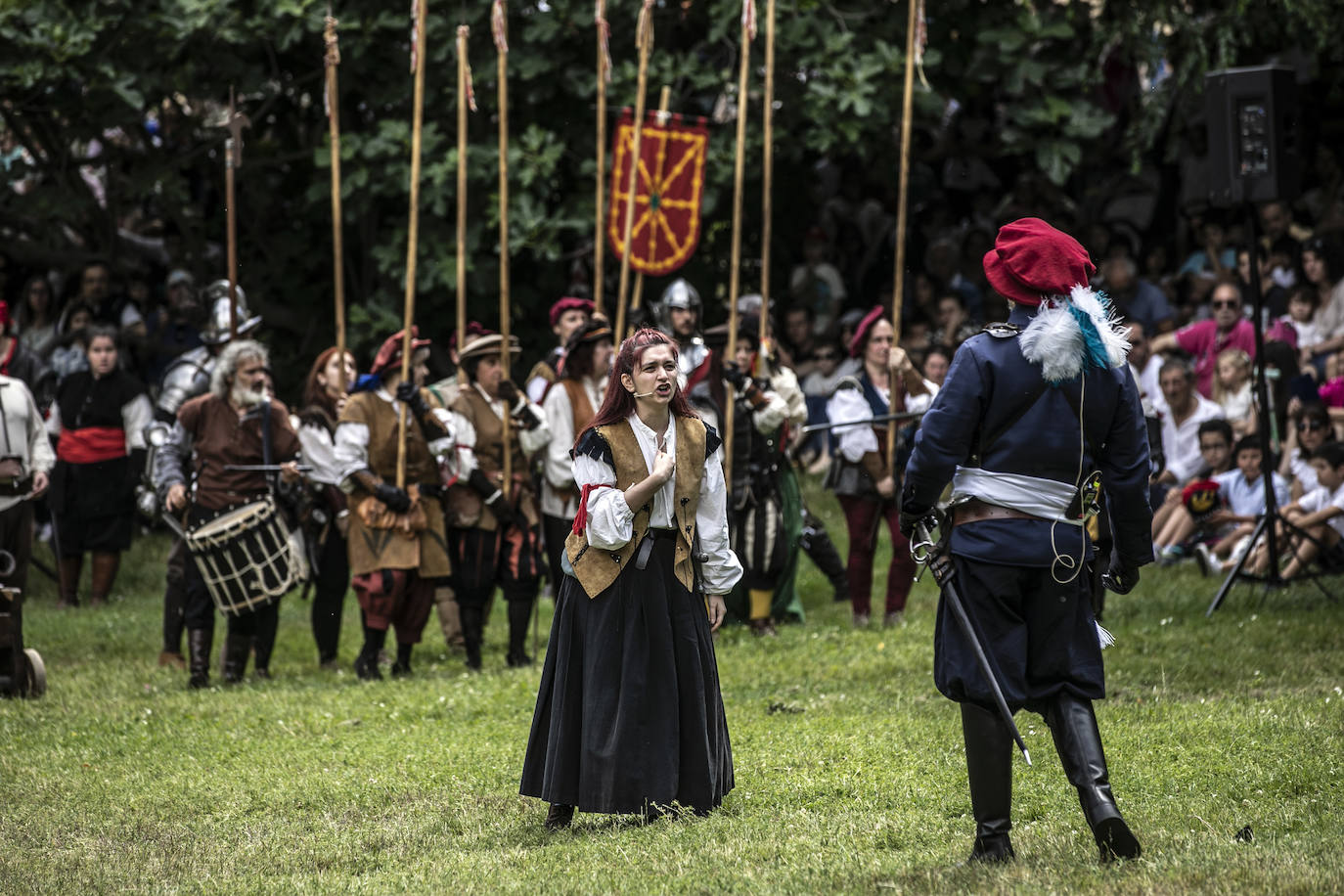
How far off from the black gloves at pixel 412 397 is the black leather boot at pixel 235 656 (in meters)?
1.71

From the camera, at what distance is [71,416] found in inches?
546

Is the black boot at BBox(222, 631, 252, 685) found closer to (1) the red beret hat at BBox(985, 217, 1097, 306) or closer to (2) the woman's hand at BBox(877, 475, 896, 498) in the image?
(2) the woman's hand at BBox(877, 475, 896, 498)

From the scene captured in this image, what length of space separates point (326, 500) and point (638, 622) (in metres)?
4.70

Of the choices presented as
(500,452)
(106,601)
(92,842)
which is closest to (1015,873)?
(92,842)

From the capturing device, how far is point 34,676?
9.80 m

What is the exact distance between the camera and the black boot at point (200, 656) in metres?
10.1

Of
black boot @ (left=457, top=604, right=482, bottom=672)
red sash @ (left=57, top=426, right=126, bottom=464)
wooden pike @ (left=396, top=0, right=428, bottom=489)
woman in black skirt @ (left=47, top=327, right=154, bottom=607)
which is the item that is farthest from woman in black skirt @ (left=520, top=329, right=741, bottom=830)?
red sash @ (left=57, top=426, right=126, bottom=464)

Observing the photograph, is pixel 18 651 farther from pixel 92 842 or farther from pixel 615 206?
pixel 615 206

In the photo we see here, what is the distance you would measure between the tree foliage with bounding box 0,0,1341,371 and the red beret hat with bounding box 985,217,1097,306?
845 centimetres

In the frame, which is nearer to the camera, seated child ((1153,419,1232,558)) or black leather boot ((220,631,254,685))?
black leather boot ((220,631,254,685))

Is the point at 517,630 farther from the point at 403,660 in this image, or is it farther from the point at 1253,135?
the point at 1253,135

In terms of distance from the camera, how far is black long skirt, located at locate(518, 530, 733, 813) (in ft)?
20.4

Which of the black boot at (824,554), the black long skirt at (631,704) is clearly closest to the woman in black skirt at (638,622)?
the black long skirt at (631,704)

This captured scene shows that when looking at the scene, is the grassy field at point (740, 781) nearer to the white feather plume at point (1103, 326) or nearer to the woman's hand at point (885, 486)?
the woman's hand at point (885, 486)
